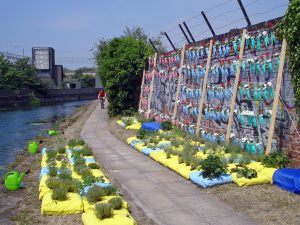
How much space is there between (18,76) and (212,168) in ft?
222

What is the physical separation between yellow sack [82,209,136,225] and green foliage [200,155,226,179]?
2.49 meters

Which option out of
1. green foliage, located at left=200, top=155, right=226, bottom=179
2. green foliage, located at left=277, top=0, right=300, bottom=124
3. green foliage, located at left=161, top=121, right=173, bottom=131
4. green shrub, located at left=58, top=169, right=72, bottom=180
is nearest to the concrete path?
green foliage, located at left=200, top=155, right=226, bottom=179

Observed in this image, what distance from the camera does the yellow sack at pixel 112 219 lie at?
22.3 ft

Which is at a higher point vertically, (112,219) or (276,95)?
(276,95)

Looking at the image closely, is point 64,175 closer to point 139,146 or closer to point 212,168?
point 212,168

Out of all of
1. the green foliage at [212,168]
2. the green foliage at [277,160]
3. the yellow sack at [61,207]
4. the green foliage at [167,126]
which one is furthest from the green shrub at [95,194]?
the green foliage at [167,126]

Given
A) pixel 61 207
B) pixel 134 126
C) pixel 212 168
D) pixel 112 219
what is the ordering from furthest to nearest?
pixel 134 126, pixel 212 168, pixel 61 207, pixel 112 219

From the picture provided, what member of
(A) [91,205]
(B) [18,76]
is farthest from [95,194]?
(B) [18,76]

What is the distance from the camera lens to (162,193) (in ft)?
29.2

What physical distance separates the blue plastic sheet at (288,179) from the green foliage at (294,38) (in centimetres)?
126

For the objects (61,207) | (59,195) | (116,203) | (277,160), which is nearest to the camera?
(116,203)

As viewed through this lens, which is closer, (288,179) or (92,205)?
(92,205)

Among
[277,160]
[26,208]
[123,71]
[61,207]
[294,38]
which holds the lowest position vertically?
[26,208]

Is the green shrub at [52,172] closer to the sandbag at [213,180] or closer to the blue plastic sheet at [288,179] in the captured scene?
the sandbag at [213,180]
